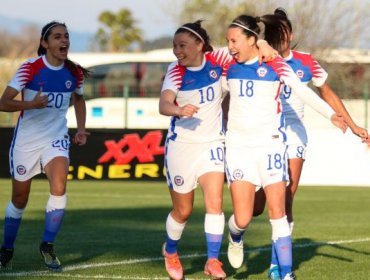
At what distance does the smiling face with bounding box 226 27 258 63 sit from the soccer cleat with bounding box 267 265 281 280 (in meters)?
1.93

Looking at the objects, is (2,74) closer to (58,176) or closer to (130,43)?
(58,176)

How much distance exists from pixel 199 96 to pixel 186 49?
0.40 metres

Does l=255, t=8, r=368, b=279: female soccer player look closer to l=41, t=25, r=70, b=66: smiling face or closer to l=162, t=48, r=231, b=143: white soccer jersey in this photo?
l=162, t=48, r=231, b=143: white soccer jersey

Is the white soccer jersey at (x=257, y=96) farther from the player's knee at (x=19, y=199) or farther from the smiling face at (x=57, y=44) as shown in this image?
the player's knee at (x=19, y=199)

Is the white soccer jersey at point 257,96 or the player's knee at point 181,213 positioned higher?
the white soccer jersey at point 257,96

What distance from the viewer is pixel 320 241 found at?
13.6 metres

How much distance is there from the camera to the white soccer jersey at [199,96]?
32.5 ft

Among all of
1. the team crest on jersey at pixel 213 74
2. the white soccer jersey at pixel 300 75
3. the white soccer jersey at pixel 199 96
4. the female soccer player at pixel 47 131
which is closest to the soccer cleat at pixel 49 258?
the female soccer player at pixel 47 131

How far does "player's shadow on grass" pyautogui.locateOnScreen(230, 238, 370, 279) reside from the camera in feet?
35.4

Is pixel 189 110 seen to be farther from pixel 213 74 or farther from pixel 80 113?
pixel 80 113

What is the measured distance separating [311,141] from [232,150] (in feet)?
52.3

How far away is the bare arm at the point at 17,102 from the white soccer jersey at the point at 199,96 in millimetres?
1158

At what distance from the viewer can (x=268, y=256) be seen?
12062 millimetres

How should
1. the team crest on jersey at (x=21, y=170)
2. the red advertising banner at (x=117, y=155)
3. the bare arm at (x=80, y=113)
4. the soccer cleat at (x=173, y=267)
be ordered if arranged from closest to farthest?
1. the soccer cleat at (x=173, y=267)
2. the team crest on jersey at (x=21, y=170)
3. the bare arm at (x=80, y=113)
4. the red advertising banner at (x=117, y=155)
